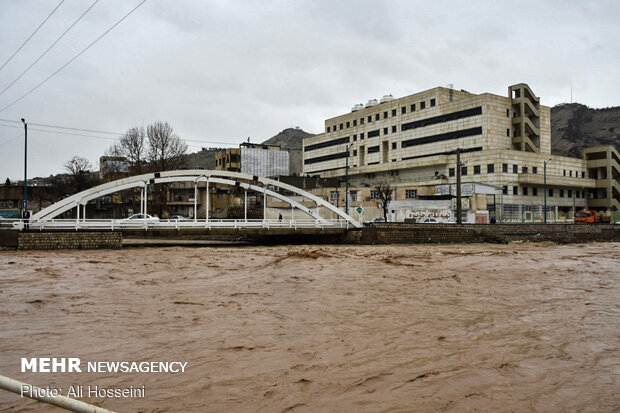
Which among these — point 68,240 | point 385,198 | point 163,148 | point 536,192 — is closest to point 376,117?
point 536,192

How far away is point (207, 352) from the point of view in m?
7.23

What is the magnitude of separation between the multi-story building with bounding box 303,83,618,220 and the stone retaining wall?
32.6 m

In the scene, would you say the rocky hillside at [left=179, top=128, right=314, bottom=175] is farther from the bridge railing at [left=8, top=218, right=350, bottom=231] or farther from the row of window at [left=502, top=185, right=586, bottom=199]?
the bridge railing at [left=8, top=218, right=350, bottom=231]

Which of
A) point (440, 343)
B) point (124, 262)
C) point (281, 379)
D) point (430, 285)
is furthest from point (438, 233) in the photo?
point (281, 379)

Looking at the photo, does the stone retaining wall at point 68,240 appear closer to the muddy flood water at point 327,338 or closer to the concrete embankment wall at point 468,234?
the muddy flood water at point 327,338

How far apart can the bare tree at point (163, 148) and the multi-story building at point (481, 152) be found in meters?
20.4

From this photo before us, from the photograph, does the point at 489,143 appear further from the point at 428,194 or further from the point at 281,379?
the point at 281,379

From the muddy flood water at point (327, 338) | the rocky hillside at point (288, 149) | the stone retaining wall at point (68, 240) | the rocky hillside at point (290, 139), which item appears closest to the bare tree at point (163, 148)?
the stone retaining wall at point (68, 240)

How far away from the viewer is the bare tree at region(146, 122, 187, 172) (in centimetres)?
4997

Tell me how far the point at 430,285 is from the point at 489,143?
2160 inches

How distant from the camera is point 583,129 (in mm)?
157625

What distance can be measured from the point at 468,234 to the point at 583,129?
152m

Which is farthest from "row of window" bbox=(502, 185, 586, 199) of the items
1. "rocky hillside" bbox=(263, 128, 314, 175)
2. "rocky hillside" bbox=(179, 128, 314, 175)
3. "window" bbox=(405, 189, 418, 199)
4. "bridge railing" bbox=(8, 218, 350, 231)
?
"rocky hillside" bbox=(263, 128, 314, 175)

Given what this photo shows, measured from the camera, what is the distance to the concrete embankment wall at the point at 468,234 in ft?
111
